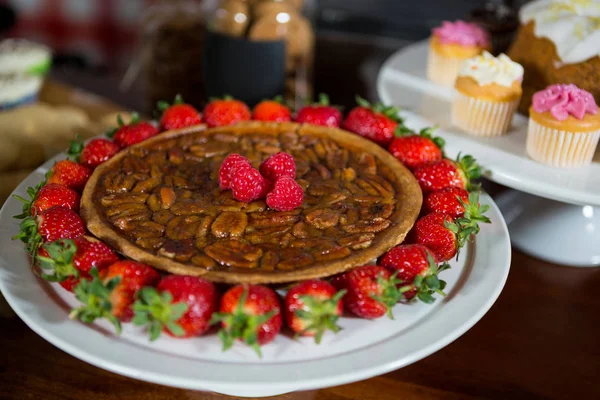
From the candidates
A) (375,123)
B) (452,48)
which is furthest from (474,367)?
(452,48)

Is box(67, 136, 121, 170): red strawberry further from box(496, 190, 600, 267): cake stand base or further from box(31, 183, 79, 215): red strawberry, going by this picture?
box(496, 190, 600, 267): cake stand base

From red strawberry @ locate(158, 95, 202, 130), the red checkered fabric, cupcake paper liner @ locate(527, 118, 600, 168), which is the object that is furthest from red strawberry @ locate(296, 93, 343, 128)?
the red checkered fabric

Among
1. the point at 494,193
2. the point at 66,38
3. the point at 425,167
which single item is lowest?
the point at 66,38

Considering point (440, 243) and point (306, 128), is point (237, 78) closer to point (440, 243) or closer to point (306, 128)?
point (306, 128)

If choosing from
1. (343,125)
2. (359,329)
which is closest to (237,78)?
(343,125)

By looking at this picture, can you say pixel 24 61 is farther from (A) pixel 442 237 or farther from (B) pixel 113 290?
(A) pixel 442 237

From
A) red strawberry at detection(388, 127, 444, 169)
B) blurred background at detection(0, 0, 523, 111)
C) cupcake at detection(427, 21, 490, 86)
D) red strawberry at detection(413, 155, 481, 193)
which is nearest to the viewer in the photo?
red strawberry at detection(413, 155, 481, 193)
